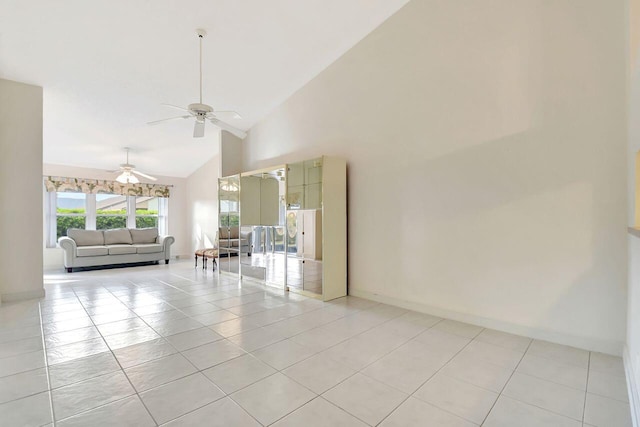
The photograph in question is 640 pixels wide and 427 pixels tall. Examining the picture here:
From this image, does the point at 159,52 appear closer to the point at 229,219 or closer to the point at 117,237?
the point at 229,219

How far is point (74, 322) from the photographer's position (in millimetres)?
3246

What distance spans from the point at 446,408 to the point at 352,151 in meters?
3.33

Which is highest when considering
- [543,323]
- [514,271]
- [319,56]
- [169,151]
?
[319,56]

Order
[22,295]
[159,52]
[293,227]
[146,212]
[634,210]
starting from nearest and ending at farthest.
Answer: [634,210]
[159,52]
[22,295]
[293,227]
[146,212]

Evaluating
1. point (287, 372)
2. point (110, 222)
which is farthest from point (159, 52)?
point (110, 222)

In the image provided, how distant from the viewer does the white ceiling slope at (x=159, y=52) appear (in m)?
3.18

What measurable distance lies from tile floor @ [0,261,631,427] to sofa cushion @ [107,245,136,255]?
3365mm

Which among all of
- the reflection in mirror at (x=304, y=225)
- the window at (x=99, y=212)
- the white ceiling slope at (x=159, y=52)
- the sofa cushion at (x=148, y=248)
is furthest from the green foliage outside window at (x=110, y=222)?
the reflection in mirror at (x=304, y=225)

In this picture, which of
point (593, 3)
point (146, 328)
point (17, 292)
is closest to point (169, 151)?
point (17, 292)

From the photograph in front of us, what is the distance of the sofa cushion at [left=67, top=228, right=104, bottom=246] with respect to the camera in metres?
6.77

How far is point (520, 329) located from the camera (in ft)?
9.50

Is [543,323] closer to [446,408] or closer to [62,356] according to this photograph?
[446,408]

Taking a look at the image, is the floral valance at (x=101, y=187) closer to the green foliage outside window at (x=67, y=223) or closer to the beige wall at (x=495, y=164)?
the green foliage outside window at (x=67, y=223)

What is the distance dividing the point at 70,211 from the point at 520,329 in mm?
9353
